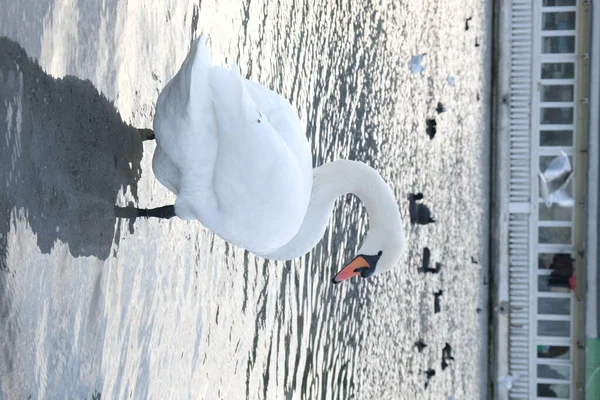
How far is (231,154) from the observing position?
209 cm

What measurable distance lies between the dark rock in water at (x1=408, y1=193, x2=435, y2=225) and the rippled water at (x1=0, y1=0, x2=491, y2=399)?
110 mm

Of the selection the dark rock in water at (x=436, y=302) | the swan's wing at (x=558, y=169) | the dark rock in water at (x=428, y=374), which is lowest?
the dark rock in water at (x=428, y=374)

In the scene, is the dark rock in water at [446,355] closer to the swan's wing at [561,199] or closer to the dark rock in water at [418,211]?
the dark rock in water at [418,211]

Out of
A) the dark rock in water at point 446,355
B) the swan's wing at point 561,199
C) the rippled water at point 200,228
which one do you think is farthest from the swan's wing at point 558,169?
the dark rock in water at point 446,355

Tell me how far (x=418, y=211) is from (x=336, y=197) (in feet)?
11.8

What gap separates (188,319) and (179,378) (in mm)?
253

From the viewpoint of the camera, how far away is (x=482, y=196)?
8.26 meters

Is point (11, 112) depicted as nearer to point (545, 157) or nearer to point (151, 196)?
point (151, 196)

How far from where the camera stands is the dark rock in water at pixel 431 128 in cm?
675

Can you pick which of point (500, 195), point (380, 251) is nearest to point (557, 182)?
point (500, 195)

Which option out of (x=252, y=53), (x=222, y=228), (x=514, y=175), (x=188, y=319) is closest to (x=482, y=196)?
(x=514, y=175)

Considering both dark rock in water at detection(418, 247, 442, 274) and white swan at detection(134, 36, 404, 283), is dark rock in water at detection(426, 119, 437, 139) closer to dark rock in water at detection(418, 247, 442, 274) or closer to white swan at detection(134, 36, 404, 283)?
dark rock in water at detection(418, 247, 442, 274)

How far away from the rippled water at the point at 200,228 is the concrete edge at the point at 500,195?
1036mm

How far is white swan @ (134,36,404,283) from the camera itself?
205cm
